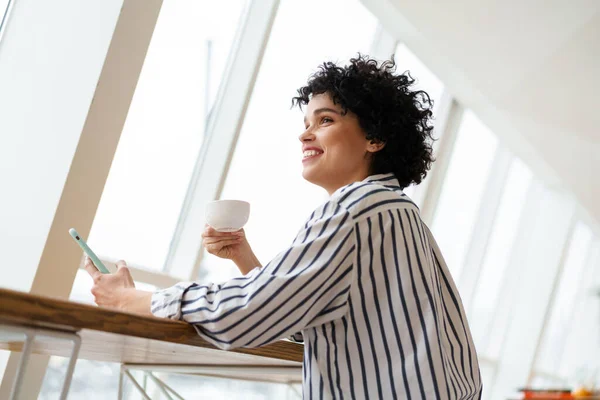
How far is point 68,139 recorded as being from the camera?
185cm

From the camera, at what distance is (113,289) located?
1.17 metres

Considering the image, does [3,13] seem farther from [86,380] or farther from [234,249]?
[86,380]

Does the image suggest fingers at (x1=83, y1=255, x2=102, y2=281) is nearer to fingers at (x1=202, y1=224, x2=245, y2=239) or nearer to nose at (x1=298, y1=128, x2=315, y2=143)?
fingers at (x1=202, y1=224, x2=245, y2=239)

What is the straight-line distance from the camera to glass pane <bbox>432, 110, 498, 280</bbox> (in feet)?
15.3

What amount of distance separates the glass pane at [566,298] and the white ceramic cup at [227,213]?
20.7 ft

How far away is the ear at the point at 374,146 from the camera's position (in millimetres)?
1508

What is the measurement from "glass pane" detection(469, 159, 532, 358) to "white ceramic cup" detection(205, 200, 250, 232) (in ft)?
13.9

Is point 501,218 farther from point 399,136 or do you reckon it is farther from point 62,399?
point 62,399

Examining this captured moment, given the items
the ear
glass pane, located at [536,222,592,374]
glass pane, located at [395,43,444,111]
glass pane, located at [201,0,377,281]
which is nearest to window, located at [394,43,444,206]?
glass pane, located at [395,43,444,111]

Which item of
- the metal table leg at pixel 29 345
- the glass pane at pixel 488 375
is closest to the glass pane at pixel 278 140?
the metal table leg at pixel 29 345

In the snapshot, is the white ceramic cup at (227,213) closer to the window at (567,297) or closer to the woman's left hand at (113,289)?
the woman's left hand at (113,289)

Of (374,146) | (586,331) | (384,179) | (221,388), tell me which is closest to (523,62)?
(221,388)

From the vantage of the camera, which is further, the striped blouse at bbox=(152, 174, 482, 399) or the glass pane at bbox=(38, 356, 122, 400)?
the glass pane at bbox=(38, 356, 122, 400)

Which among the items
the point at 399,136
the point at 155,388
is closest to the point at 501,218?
the point at 155,388
